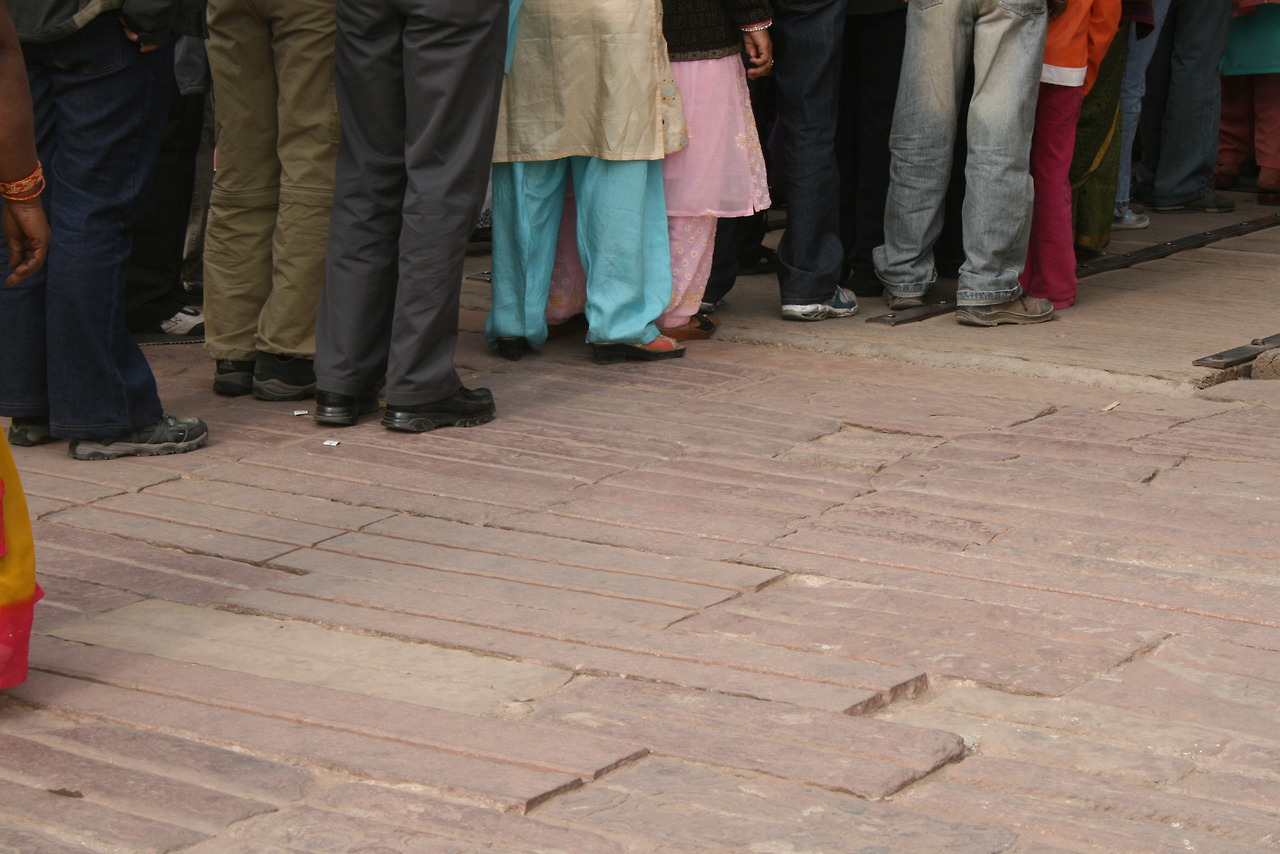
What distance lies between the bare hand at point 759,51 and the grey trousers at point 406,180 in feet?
3.91

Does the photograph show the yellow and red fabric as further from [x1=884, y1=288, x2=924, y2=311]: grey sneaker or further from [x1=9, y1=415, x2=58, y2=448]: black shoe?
[x1=884, y1=288, x2=924, y2=311]: grey sneaker

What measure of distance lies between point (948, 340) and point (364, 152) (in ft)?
6.46

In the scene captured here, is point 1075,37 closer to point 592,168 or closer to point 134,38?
point 592,168

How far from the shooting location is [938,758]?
217 centimetres

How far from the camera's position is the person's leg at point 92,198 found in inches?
141

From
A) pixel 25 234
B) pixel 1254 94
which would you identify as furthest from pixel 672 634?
pixel 1254 94

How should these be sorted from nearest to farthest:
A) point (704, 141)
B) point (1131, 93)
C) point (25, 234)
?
point (25, 234), point (704, 141), point (1131, 93)

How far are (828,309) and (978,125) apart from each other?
780 mm

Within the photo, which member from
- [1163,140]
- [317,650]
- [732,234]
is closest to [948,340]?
[732,234]

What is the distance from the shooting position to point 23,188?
273 centimetres

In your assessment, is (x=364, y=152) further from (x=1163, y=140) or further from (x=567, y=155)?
(x=1163, y=140)

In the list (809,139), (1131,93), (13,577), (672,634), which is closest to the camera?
(13,577)

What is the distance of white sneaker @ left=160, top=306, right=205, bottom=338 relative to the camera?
17.2 ft

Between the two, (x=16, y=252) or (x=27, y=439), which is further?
(x=27, y=439)
